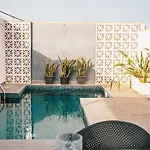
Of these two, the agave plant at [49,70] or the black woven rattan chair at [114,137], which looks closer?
the black woven rattan chair at [114,137]

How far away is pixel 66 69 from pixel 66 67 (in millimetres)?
72

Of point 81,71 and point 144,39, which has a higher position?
point 144,39

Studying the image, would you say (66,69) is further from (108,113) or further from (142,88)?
(108,113)

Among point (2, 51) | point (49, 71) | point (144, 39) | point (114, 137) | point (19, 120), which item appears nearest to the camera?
point (114, 137)

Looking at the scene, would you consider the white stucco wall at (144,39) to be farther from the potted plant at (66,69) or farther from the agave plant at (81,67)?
the potted plant at (66,69)

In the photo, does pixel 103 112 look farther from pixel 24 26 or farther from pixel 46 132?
pixel 24 26

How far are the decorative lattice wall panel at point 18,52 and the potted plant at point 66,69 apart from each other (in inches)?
47.7

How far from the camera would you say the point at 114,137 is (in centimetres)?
178

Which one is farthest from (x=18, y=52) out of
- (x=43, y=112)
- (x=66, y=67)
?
(x=43, y=112)

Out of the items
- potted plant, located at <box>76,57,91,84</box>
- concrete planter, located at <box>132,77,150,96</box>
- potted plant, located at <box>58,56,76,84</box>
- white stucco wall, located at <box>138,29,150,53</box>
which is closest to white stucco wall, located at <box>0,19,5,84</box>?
potted plant, located at <box>58,56,76,84</box>

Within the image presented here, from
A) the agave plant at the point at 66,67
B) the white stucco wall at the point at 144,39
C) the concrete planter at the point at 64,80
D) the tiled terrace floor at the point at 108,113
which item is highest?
the white stucco wall at the point at 144,39

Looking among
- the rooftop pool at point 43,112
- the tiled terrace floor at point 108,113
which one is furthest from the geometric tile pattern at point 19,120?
the tiled terrace floor at point 108,113

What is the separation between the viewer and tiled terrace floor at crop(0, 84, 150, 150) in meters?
3.16

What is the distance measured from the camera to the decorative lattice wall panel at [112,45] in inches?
382
